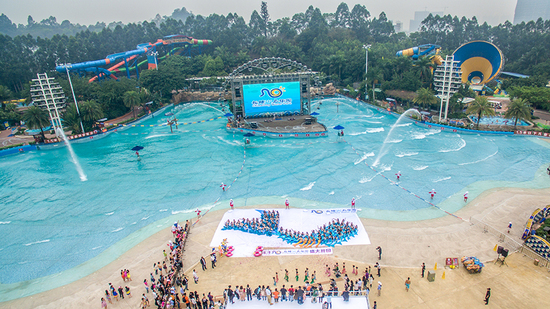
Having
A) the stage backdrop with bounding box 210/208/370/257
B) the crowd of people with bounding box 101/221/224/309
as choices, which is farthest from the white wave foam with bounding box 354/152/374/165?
the crowd of people with bounding box 101/221/224/309

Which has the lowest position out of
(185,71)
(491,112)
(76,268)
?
(76,268)

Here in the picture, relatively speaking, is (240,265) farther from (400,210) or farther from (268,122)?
(268,122)

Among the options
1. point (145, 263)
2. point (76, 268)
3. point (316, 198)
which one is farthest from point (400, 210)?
point (76, 268)

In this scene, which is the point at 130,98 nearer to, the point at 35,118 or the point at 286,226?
the point at 35,118

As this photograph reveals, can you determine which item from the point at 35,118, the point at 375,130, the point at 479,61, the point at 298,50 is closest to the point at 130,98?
the point at 35,118

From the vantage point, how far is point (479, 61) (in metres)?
78.3

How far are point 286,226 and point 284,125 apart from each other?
3542cm

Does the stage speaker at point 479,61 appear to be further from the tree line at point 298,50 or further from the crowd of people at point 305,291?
the crowd of people at point 305,291

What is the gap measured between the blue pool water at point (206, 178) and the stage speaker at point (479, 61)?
3126cm

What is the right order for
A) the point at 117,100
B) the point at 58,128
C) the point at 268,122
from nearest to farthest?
the point at 58,128
the point at 268,122
the point at 117,100

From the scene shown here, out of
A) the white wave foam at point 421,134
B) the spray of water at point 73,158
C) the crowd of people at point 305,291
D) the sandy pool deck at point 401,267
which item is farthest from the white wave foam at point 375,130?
the spray of water at point 73,158

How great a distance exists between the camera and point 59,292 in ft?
79.0

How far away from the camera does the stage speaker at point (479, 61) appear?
75312mm

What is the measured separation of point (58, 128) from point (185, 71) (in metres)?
58.1
